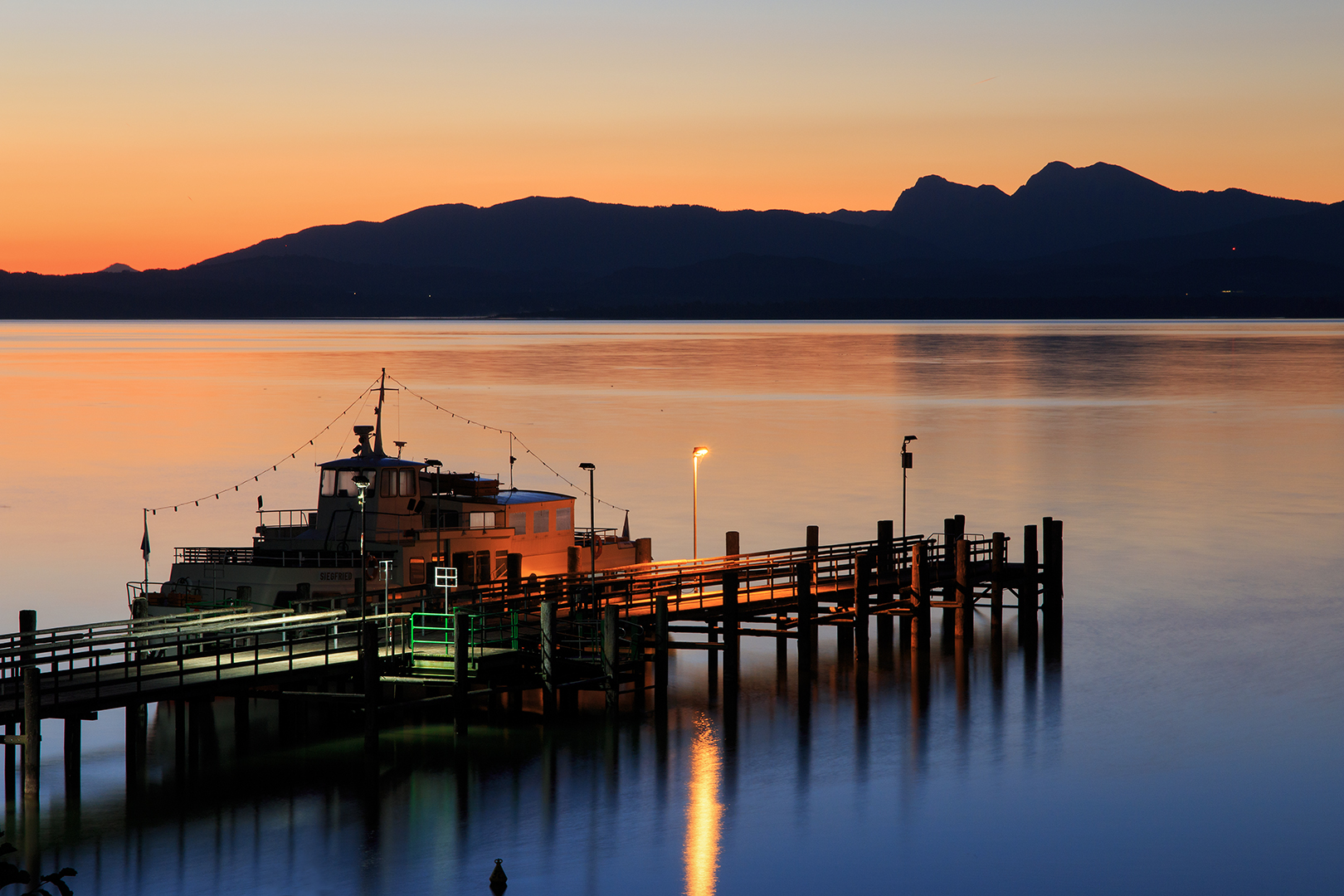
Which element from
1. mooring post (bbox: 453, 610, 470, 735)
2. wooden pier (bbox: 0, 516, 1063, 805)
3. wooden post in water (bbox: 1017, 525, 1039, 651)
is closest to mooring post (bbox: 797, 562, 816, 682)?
wooden pier (bbox: 0, 516, 1063, 805)

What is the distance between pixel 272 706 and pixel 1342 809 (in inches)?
892

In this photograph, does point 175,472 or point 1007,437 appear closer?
point 175,472

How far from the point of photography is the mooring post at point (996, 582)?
4519cm

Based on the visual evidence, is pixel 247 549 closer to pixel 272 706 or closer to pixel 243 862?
pixel 272 706

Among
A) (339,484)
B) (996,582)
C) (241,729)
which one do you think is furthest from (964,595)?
(241,729)

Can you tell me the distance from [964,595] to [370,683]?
19833 millimetres

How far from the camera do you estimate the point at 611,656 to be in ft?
113

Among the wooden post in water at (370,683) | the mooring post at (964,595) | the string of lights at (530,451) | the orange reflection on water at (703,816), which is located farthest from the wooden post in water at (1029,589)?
the wooden post in water at (370,683)

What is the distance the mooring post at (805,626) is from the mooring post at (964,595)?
5.19m

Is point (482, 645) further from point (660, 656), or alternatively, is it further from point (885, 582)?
point (885, 582)

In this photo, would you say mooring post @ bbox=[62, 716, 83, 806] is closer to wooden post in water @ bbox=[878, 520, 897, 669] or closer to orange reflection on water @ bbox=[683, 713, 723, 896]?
orange reflection on water @ bbox=[683, 713, 723, 896]

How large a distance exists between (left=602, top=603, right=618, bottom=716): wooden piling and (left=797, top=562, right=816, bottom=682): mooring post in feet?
19.4

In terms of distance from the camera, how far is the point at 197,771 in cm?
3139

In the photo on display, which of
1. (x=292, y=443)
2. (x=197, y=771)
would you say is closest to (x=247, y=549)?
(x=197, y=771)
